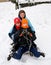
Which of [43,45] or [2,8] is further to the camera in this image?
[2,8]

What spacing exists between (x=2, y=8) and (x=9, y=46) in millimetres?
5740

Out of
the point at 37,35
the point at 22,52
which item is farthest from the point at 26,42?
the point at 37,35

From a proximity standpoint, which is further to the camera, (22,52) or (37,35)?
(37,35)

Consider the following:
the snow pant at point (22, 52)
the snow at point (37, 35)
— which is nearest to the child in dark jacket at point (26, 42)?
the snow pant at point (22, 52)

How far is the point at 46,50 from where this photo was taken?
5004 mm

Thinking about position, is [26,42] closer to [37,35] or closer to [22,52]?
[22,52]

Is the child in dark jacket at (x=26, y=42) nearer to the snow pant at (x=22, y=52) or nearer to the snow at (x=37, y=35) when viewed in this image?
the snow pant at (x=22, y=52)

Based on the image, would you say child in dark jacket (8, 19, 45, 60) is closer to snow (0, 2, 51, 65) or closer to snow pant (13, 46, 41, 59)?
snow pant (13, 46, 41, 59)

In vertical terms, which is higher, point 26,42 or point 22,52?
point 26,42

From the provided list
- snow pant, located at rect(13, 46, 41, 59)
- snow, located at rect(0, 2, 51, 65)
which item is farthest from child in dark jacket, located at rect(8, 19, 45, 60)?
snow, located at rect(0, 2, 51, 65)

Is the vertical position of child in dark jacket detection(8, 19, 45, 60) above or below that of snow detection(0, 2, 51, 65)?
above

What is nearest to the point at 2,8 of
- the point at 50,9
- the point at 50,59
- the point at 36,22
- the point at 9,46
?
the point at 50,9

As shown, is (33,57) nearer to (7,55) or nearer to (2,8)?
(7,55)

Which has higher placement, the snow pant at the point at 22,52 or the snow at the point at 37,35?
the snow pant at the point at 22,52
